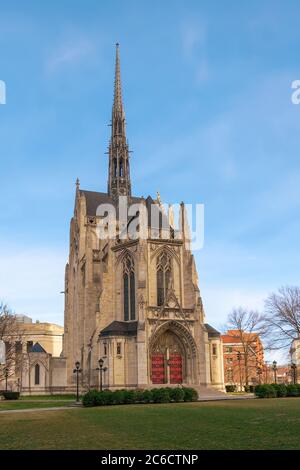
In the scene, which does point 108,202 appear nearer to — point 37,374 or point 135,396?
point 37,374

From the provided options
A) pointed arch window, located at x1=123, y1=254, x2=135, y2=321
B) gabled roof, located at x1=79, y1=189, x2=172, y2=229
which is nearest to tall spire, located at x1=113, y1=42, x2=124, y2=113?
gabled roof, located at x1=79, y1=189, x2=172, y2=229

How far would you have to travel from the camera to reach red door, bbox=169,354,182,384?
59.7 m

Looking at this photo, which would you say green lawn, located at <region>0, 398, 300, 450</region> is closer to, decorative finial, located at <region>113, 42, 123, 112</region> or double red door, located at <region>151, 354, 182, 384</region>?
double red door, located at <region>151, 354, 182, 384</region>

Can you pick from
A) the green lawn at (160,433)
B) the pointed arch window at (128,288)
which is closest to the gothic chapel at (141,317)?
the pointed arch window at (128,288)

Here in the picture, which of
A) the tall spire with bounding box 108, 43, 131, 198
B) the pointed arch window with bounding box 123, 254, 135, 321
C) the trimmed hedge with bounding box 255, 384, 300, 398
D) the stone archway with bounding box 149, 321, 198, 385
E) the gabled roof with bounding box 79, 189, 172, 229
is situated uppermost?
the tall spire with bounding box 108, 43, 131, 198

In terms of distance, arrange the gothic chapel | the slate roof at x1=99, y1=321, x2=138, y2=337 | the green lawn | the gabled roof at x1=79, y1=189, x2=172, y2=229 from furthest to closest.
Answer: the gabled roof at x1=79, y1=189, x2=172, y2=229 < the slate roof at x1=99, y1=321, x2=138, y2=337 < the gothic chapel < the green lawn

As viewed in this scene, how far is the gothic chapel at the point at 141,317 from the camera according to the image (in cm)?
5756

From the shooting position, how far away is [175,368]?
60.0m

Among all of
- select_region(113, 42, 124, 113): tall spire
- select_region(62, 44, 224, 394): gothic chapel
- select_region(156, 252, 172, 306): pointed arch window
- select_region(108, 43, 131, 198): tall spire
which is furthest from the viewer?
select_region(113, 42, 124, 113): tall spire

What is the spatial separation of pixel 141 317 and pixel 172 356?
6.28 metres

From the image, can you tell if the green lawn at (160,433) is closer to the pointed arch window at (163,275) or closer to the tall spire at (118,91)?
the pointed arch window at (163,275)

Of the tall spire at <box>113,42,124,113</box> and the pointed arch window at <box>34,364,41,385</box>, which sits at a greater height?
the tall spire at <box>113,42,124,113</box>

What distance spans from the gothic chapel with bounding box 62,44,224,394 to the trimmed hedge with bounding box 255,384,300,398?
33.6 feet
